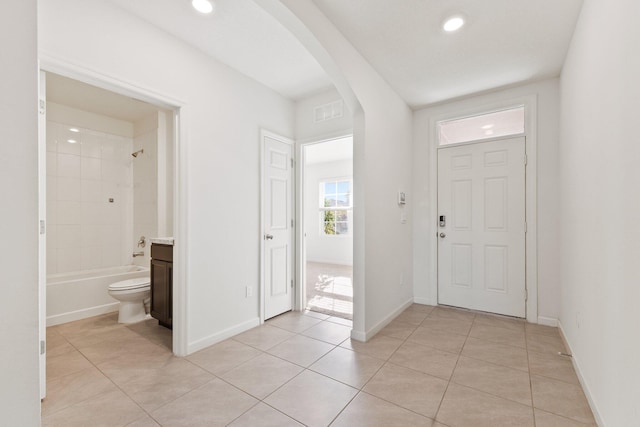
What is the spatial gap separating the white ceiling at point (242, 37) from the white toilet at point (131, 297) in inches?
100

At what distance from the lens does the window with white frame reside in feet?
22.9

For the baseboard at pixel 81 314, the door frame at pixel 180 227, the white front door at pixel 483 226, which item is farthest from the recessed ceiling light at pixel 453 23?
the baseboard at pixel 81 314

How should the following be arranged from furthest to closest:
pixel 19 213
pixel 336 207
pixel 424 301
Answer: pixel 336 207
pixel 424 301
pixel 19 213

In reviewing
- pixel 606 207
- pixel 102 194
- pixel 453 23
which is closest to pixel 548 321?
pixel 606 207

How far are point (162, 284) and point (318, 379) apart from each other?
1858 millimetres

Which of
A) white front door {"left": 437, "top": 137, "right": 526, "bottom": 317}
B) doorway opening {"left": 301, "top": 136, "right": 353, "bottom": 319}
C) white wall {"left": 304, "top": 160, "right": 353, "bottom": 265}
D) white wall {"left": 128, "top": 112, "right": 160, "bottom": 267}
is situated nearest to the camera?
white front door {"left": 437, "top": 137, "right": 526, "bottom": 317}

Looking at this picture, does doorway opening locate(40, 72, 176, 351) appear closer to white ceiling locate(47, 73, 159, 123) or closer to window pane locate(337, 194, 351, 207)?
white ceiling locate(47, 73, 159, 123)

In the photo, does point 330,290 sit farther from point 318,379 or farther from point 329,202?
point 329,202

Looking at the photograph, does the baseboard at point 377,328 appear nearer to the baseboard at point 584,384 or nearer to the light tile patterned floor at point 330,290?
the light tile patterned floor at point 330,290

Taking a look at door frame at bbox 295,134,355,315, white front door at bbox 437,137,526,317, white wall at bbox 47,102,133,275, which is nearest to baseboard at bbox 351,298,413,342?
white front door at bbox 437,137,526,317

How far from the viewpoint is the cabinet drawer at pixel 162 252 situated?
2701 mm

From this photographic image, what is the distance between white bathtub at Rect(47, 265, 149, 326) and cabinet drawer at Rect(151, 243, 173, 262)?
3.52ft

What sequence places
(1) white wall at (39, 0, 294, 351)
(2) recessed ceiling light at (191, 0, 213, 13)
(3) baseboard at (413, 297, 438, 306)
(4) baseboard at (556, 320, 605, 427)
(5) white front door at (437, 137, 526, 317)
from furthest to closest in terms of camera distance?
(3) baseboard at (413, 297, 438, 306) < (5) white front door at (437, 137, 526, 317) < (2) recessed ceiling light at (191, 0, 213, 13) < (1) white wall at (39, 0, 294, 351) < (4) baseboard at (556, 320, 605, 427)

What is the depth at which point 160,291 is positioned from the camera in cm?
284
